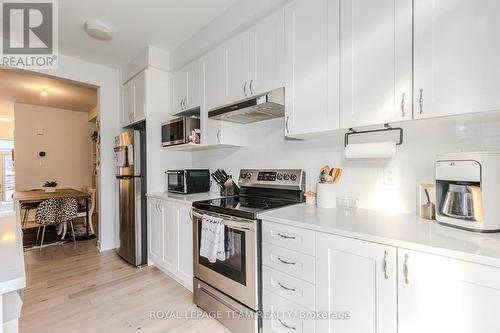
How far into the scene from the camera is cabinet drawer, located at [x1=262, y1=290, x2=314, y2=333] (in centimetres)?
140

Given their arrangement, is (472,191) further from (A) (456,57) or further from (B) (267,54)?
(B) (267,54)

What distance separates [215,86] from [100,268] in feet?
8.24

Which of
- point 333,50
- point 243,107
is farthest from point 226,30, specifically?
point 333,50

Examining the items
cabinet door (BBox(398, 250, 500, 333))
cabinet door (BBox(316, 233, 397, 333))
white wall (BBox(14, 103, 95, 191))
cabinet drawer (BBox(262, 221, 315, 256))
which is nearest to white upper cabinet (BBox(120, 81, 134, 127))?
cabinet drawer (BBox(262, 221, 315, 256))

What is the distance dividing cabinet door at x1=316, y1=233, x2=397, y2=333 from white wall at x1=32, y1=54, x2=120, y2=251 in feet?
10.5

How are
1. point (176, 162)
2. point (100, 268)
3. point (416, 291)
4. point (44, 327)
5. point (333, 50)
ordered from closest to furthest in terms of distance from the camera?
point (416, 291), point (333, 50), point (44, 327), point (100, 268), point (176, 162)

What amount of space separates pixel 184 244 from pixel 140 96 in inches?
75.5

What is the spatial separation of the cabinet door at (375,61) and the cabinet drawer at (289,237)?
0.71 meters

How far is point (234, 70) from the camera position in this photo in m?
2.15

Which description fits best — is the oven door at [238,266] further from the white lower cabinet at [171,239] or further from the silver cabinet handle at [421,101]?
the silver cabinet handle at [421,101]

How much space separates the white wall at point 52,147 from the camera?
210 inches

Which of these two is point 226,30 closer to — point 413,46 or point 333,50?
point 333,50

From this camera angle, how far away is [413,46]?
123cm

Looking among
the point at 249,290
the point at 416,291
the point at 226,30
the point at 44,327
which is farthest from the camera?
the point at 226,30
